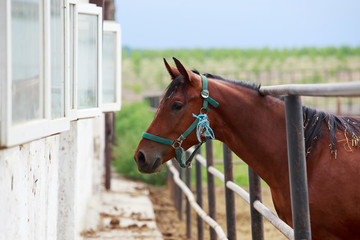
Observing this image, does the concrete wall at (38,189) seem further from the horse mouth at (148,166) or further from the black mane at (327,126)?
the black mane at (327,126)

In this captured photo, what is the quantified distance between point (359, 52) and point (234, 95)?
70.8m

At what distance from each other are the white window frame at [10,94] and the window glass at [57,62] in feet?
0.65

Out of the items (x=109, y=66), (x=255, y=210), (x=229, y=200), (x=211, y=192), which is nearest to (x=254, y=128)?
(x=255, y=210)

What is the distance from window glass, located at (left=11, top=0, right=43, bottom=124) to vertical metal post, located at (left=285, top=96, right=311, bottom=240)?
3.88 feet

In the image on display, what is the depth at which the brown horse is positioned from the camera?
2838 mm

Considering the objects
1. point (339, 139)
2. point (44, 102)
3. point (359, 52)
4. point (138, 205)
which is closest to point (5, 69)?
point (44, 102)

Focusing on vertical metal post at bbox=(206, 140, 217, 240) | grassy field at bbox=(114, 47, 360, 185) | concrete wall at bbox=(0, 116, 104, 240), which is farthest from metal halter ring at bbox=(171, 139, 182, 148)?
grassy field at bbox=(114, 47, 360, 185)

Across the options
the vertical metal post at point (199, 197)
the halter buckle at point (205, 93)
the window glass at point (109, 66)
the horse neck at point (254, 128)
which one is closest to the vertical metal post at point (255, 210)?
the horse neck at point (254, 128)

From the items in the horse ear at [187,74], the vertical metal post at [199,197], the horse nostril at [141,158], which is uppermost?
the horse ear at [187,74]

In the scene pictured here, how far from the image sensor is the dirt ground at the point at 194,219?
6.33 meters

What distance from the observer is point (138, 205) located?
778cm

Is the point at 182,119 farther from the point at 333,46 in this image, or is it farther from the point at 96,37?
the point at 333,46

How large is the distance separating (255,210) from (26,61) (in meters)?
1.99

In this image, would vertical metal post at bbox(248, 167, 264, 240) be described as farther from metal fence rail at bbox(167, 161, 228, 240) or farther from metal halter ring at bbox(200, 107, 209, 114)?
metal fence rail at bbox(167, 161, 228, 240)
